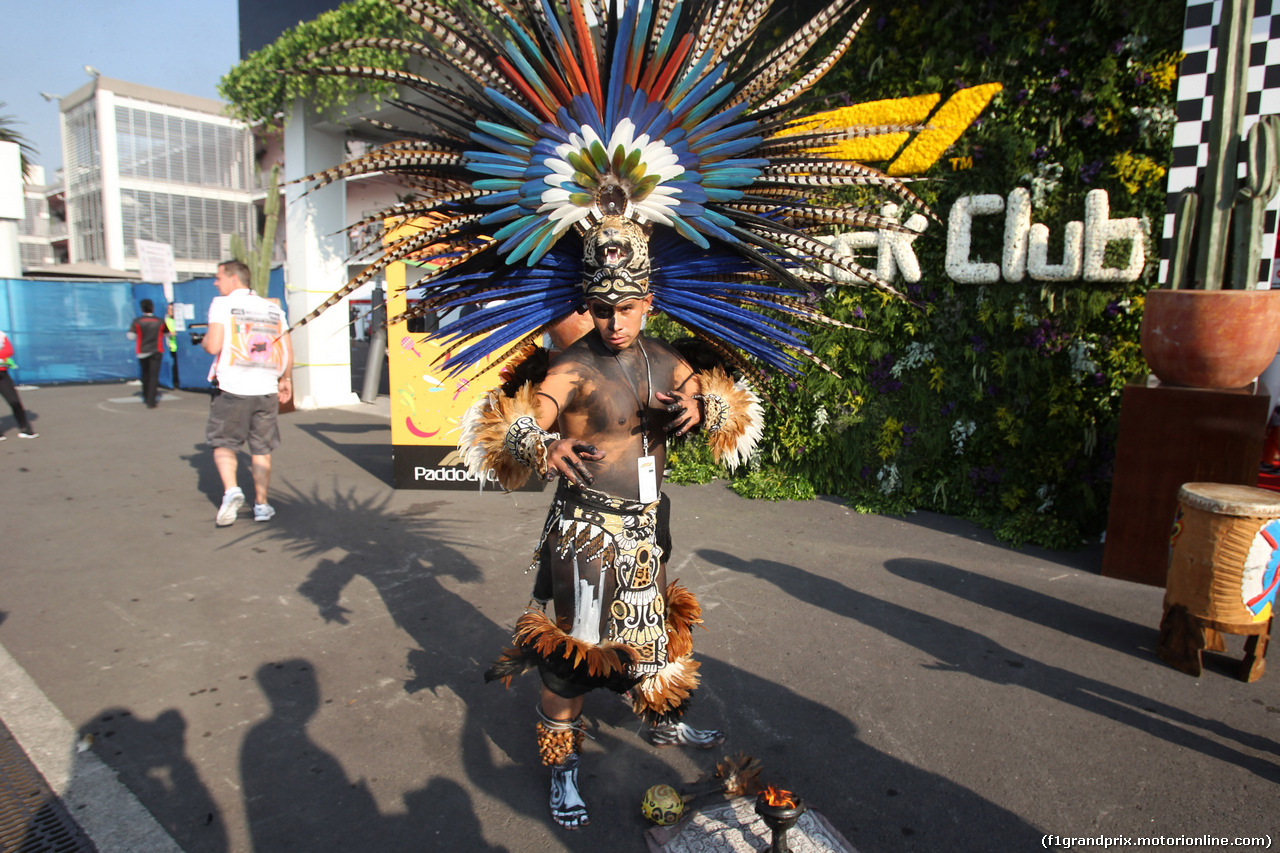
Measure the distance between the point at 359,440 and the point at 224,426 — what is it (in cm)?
399

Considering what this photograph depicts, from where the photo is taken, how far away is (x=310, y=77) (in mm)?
7254

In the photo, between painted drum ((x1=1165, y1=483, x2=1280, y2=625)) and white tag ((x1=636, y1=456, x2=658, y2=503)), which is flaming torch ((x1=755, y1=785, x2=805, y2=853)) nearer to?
white tag ((x1=636, y1=456, x2=658, y2=503))

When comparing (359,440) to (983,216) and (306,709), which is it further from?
(983,216)

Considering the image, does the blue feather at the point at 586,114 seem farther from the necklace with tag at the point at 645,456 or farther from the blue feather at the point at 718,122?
the necklace with tag at the point at 645,456

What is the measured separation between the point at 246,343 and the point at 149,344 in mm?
8328

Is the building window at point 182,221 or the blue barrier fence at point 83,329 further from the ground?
the building window at point 182,221

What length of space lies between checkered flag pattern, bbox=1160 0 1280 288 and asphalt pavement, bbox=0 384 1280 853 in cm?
247

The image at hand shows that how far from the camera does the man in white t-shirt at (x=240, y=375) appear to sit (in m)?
5.25

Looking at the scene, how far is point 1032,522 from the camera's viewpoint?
532cm

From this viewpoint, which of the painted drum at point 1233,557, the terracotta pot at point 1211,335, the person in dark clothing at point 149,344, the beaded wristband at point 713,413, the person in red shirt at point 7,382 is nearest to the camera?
the beaded wristband at point 713,413

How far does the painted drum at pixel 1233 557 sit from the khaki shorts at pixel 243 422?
5.91 metres

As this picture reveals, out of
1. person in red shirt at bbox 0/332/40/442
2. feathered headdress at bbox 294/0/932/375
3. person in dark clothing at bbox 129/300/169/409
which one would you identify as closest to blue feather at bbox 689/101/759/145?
feathered headdress at bbox 294/0/932/375

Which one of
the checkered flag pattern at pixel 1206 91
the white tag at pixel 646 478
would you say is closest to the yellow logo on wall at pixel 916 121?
the checkered flag pattern at pixel 1206 91

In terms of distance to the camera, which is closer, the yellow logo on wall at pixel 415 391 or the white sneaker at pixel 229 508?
the white sneaker at pixel 229 508
